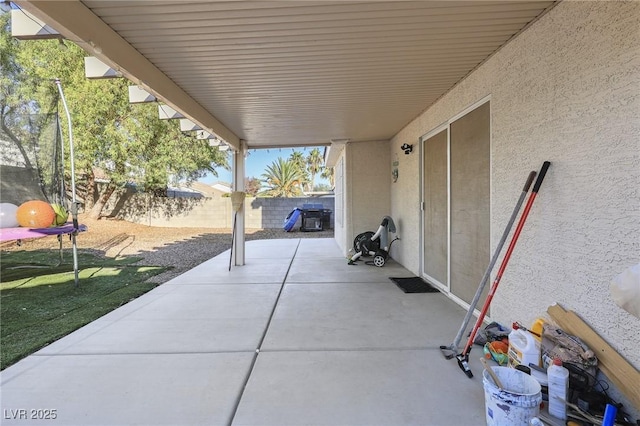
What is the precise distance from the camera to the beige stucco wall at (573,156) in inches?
71.5

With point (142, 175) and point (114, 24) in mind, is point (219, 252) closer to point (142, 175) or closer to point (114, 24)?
point (142, 175)

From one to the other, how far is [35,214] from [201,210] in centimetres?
1011

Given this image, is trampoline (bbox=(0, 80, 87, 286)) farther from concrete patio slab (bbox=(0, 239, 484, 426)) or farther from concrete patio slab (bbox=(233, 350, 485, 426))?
concrete patio slab (bbox=(233, 350, 485, 426))

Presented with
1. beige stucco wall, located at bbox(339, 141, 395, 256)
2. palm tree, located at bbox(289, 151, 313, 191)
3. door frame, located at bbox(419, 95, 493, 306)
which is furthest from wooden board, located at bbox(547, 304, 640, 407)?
palm tree, located at bbox(289, 151, 313, 191)

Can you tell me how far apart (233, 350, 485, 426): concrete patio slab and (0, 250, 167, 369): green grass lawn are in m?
2.18

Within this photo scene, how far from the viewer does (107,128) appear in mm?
10391

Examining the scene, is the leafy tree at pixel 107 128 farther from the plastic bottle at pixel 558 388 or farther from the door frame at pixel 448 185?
the plastic bottle at pixel 558 388

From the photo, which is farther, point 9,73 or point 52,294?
point 9,73

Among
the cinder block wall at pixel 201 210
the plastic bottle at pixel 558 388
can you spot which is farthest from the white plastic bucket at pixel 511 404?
the cinder block wall at pixel 201 210

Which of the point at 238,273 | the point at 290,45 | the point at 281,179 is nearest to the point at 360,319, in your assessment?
the point at 290,45

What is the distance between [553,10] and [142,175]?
13.0 m

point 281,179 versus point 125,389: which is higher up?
point 281,179

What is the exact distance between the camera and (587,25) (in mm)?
2055

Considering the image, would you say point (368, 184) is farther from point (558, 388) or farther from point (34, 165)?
point (34, 165)
